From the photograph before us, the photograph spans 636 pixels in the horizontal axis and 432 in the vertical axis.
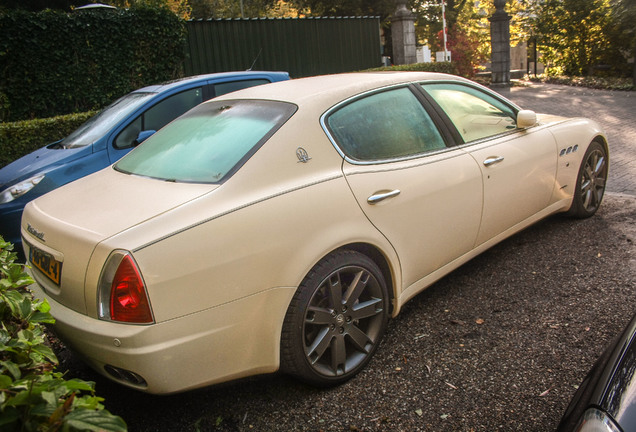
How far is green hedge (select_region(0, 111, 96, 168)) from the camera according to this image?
8.20 meters

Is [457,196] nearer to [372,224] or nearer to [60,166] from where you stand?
[372,224]

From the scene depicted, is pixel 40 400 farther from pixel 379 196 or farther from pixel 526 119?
pixel 526 119

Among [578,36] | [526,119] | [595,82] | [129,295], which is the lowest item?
[129,295]

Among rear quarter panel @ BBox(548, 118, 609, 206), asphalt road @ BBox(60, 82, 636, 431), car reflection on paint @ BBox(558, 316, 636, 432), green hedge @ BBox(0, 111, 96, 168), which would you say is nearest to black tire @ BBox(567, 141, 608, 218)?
Answer: rear quarter panel @ BBox(548, 118, 609, 206)

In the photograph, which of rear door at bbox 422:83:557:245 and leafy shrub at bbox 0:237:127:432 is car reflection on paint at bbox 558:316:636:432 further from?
rear door at bbox 422:83:557:245

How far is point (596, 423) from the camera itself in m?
1.56

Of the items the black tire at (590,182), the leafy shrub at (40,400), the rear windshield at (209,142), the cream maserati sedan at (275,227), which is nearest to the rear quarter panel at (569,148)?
the black tire at (590,182)

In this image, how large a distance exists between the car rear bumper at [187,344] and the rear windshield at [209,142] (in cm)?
68

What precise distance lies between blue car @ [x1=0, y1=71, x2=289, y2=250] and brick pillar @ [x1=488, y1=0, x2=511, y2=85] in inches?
557

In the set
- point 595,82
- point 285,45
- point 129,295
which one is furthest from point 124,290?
point 595,82

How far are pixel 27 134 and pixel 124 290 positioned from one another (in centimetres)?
722

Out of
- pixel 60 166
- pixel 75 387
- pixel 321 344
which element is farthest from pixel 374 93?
pixel 60 166

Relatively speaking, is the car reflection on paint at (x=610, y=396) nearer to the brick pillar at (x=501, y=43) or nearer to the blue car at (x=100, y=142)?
the blue car at (x=100, y=142)

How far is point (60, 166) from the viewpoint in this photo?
5324 mm
